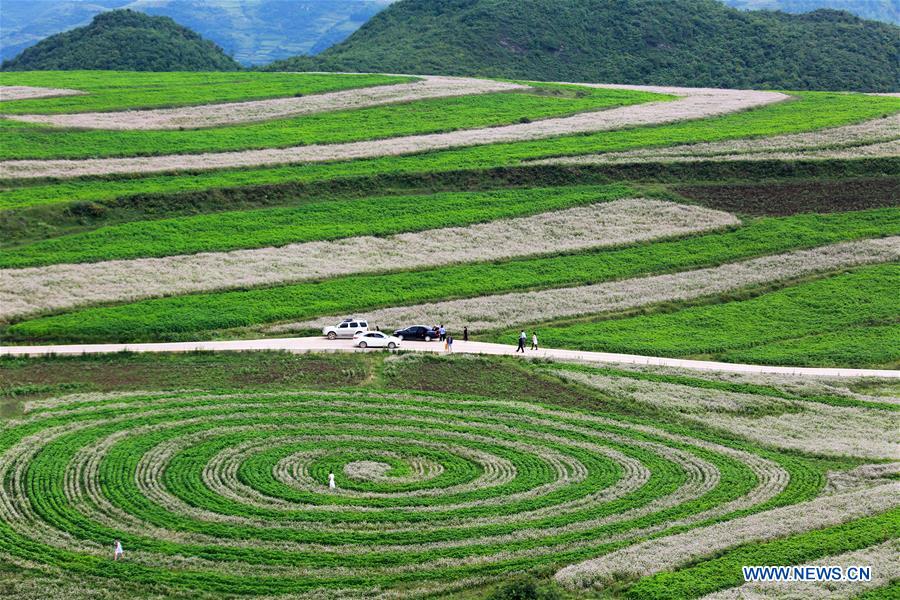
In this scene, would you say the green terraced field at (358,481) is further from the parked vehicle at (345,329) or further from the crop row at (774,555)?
the parked vehicle at (345,329)

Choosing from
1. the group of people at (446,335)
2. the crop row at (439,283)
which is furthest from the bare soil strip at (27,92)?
the group of people at (446,335)

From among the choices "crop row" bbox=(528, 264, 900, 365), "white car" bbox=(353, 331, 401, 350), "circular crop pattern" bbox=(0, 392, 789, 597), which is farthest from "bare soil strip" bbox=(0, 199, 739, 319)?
"circular crop pattern" bbox=(0, 392, 789, 597)

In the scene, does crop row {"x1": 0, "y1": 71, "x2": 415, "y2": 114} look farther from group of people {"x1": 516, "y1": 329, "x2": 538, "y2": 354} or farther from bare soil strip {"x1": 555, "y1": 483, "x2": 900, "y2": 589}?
bare soil strip {"x1": 555, "y1": 483, "x2": 900, "y2": 589}

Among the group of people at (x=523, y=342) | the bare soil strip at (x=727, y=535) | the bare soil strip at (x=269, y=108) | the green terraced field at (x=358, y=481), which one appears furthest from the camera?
the bare soil strip at (x=269, y=108)

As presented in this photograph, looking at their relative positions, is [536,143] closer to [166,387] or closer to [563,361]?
[563,361]

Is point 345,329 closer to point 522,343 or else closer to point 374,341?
point 374,341

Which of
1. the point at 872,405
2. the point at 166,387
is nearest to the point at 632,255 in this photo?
the point at 872,405
